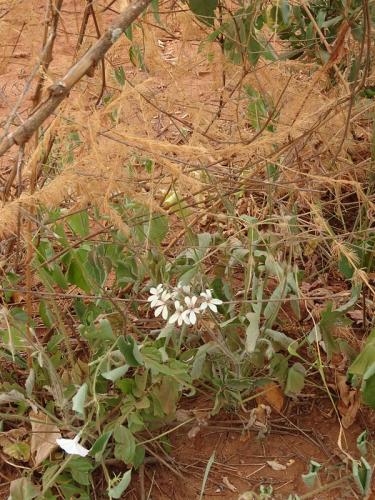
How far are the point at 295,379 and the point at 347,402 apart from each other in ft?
0.45

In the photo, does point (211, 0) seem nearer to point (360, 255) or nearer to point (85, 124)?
point (85, 124)

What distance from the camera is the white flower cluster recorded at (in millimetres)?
1413

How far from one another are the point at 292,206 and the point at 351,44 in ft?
1.67

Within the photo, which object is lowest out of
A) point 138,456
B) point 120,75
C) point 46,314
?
point 138,456

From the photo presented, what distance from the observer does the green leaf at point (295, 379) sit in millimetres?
1591

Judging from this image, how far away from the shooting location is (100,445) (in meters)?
1.41

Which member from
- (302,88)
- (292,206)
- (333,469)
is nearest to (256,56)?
(302,88)

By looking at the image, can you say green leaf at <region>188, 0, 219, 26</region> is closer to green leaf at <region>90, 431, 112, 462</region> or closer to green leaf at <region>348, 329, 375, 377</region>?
green leaf at <region>348, 329, 375, 377</region>

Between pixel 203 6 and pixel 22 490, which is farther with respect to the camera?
pixel 203 6

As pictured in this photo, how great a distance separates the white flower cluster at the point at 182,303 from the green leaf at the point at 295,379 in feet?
0.82

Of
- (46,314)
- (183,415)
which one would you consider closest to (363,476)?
(183,415)

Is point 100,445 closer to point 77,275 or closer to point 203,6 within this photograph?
point 77,275

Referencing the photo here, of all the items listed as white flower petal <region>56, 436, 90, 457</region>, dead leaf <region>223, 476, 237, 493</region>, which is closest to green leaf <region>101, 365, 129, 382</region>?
white flower petal <region>56, 436, 90, 457</region>

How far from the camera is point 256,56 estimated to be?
182 centimetres
